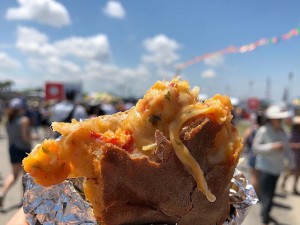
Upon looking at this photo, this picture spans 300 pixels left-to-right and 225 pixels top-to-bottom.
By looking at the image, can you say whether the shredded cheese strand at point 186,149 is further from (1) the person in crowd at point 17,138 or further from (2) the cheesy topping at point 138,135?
(1) the person in crowd at point 17,138

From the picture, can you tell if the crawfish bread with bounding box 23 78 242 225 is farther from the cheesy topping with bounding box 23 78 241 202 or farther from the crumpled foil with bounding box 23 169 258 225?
the crumpled foil with bounding box 23 169 258 225

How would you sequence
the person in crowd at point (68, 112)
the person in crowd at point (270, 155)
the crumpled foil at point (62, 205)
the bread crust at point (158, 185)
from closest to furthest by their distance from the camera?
the bread crust at point (158, 185) < the crumpled foil at point (62, 205) < the person in crowd at point (270, 155) < the person in crowd at point (68, 112)

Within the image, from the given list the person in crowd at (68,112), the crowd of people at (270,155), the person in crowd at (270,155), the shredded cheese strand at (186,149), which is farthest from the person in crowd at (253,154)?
the shredded cheese strand at (186,149)

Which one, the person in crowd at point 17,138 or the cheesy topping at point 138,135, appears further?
the person in crowd at point 17,138

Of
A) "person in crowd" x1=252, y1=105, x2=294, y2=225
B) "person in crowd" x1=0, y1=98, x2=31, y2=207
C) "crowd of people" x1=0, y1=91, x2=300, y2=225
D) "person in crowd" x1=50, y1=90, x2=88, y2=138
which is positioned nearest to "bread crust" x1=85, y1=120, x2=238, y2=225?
"crowd of people" x1=0, y1=91, x2=300, y2=225

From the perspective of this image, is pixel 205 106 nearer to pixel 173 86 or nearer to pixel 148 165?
pixel 173 86

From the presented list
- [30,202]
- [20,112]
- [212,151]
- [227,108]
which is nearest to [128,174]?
[212,151]

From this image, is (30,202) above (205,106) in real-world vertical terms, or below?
below
